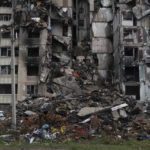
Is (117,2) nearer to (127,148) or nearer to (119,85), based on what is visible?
(119,85)

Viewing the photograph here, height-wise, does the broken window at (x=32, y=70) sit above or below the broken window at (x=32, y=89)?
above

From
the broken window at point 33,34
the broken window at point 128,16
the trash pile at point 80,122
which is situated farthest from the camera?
the broken window at point 33,34

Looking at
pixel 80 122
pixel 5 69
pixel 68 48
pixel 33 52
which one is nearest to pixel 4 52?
pixel 5 69

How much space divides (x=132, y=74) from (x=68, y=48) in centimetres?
927

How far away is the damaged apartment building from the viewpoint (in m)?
26.2

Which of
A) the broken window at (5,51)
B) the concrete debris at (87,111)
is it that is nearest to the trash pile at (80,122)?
the concrete debris at (87,111)

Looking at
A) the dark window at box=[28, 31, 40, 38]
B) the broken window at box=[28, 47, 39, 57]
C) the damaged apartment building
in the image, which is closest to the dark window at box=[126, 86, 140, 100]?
the damaged apartment building

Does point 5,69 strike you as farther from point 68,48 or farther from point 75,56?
point 75,56

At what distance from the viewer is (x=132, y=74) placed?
27.0m

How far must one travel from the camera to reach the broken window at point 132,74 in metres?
26.5

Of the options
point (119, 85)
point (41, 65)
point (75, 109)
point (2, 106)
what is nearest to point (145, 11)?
point (119, 85)

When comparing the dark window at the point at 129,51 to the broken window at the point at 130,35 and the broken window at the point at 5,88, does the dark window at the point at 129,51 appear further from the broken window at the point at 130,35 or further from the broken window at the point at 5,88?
the broken window at the point at 5,88

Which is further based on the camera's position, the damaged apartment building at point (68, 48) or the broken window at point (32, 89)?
the broken window at point (32, 89)

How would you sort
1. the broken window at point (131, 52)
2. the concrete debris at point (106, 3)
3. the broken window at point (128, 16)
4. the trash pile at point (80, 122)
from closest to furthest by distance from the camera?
the trash pile at point (80, 122) → the broken window at point (131, 52) → the broken window at point (128, 16) → the concrete debris at point (106, 3)
